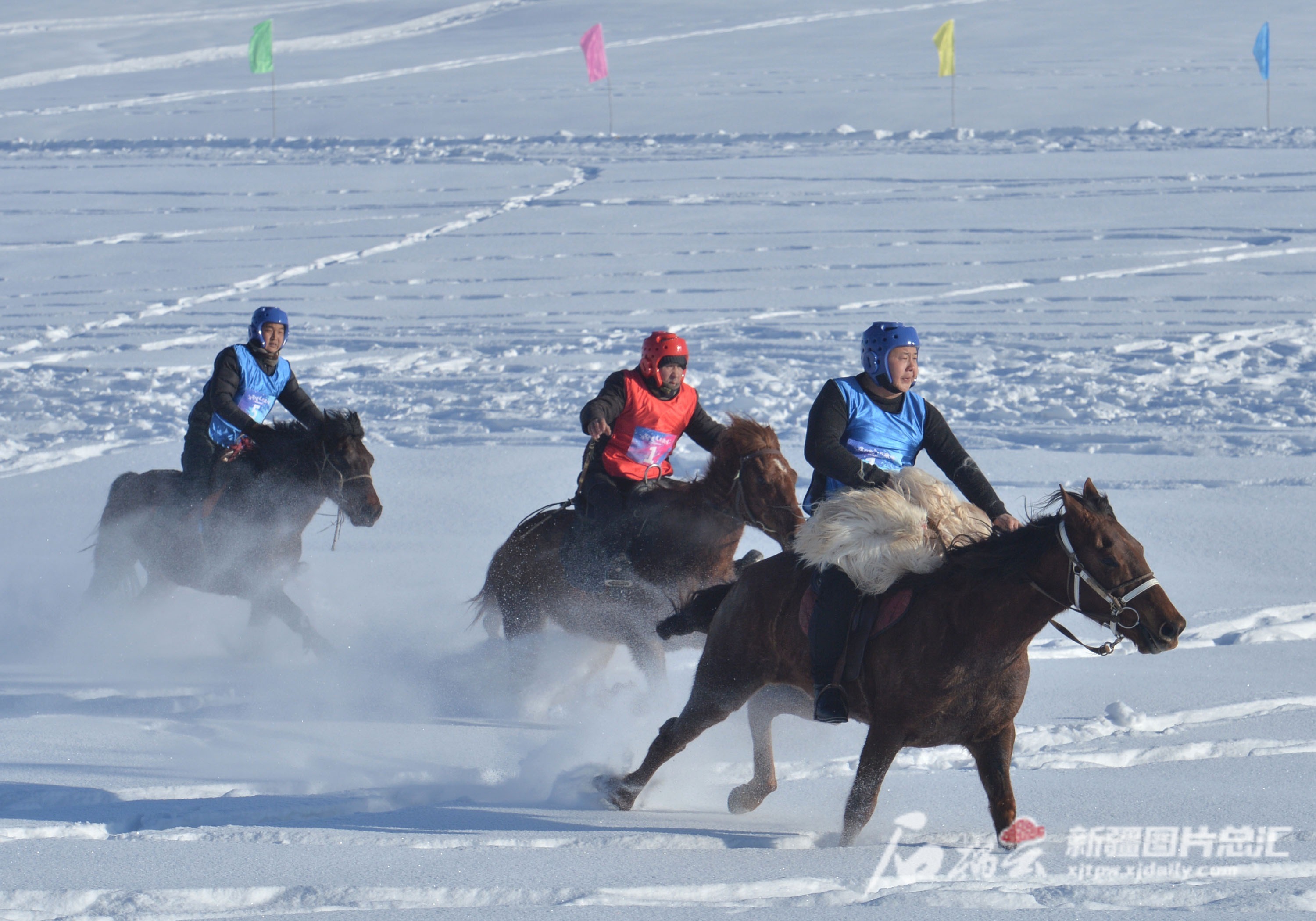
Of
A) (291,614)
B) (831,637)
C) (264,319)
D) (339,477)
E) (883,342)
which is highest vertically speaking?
(264,319)

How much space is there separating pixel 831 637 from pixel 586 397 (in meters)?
8.37

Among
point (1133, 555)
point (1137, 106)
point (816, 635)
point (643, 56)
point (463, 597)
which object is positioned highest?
point (643, 56)

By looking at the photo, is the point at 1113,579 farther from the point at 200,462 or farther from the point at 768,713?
the point at 200,462

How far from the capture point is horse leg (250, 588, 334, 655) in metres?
7.09

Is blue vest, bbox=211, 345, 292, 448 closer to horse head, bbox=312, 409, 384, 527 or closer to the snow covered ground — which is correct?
horse head, bbox=312, 409, 384, 527

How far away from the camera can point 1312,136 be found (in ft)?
78.7

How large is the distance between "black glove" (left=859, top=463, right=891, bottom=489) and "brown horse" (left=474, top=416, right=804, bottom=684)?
62 centimetres

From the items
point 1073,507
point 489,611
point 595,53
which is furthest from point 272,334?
point 595,53

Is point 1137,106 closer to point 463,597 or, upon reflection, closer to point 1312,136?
point 1312,136

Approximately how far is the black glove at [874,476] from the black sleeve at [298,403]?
3711mm

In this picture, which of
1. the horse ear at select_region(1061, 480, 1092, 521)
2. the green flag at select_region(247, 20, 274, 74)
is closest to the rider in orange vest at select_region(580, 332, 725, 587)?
the horse ear at select_region(1061, 480, 1092, 521)

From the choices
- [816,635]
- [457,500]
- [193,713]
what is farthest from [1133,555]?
[457,500]

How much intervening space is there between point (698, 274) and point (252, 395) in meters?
10.6

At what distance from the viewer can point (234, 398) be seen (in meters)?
7.37
